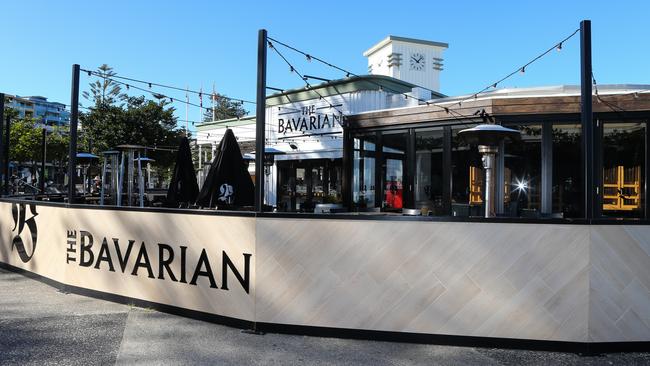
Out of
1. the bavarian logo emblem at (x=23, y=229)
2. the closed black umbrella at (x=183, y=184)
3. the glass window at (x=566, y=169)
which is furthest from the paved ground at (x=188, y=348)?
the glass window at (x=566, y=169)

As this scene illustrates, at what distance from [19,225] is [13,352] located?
12.3 feet

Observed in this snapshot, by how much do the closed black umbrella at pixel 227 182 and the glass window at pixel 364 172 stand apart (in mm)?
3802

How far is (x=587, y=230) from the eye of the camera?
3775mm

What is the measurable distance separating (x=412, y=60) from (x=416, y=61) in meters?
0.22

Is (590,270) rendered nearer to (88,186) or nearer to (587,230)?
(587,230)

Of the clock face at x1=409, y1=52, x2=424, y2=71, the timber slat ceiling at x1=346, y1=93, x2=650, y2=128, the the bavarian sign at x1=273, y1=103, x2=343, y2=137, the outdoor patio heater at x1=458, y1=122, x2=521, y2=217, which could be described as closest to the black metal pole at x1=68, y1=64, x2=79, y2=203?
the outdoor patio heater at x1=458, y1=122, x2=521, y2=217

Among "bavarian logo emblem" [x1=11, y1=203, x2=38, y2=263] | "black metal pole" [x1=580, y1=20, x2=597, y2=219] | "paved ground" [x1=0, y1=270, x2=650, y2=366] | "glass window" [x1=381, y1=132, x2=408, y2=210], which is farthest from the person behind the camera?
"glass window" [x1=381, y1=132, x2=408, y2=210]

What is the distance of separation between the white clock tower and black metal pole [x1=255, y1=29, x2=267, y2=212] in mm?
18001

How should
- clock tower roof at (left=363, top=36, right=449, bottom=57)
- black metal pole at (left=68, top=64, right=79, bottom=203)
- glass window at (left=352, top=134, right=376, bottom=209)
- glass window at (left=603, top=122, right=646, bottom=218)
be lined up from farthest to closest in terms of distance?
1. clock tower roof at (left=363, top=36, right=449, bottom=57)
2. glass window at (left=352, top=134, right=376, bottom=209)
3. glass window at (left=603, top=122, right=646, bottom=218)
4. black metal pole at (left=68, top=64, right=79, bottom=203)

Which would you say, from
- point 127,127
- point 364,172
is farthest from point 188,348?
point 127,127

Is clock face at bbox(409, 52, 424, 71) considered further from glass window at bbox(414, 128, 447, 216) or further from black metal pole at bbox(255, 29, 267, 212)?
black metal pole at bbox(255, 29, 267, 212)

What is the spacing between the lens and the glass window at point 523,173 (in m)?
8.24

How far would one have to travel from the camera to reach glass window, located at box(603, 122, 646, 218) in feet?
25.6

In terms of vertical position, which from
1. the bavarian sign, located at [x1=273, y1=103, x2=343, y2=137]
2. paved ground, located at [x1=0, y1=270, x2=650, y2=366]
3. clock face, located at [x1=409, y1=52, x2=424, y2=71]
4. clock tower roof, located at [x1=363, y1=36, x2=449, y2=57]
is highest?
clock tower roof, located at [x1=363, y1=36, x2=449, y2=57]
